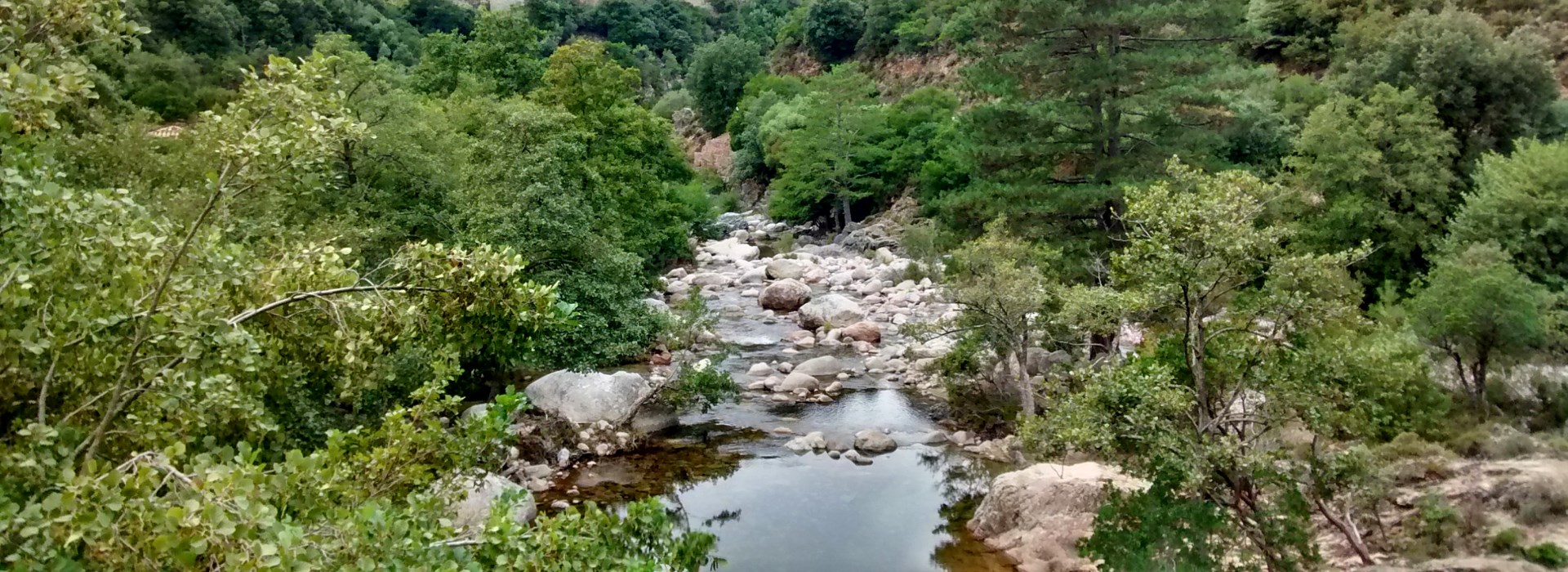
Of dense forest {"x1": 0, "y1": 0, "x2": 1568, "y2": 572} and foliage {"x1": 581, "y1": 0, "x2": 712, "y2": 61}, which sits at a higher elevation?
dense forest {"x1": 0, "y1": 0, "x2": 1568, "y2": 572}

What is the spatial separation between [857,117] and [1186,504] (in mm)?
36004

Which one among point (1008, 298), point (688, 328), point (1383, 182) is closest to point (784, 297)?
point (688, 328)

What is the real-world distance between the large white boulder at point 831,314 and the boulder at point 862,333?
0.88 metres

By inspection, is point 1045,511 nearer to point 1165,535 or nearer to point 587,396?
point 1165,535

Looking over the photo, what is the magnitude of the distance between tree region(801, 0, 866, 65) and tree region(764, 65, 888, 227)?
20.7 m

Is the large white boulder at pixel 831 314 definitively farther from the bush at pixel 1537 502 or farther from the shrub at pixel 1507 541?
the shrub at pixel 1507 541

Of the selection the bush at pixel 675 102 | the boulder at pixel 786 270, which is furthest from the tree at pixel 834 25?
the boulder at pixel 786 270

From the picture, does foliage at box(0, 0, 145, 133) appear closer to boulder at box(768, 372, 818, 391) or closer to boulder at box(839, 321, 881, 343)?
boulder at box(768, 372, 818, 391)

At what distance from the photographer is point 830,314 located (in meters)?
26.4

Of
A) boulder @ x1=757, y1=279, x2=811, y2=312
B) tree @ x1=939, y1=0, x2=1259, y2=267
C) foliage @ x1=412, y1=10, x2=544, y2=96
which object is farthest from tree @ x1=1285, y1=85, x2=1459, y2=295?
foliage @ x1=412, y1=10, x2=544, y2=96

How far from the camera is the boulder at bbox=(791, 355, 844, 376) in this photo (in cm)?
2142

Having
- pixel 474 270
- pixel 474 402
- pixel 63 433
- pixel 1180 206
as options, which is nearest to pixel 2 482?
pixel 63 433

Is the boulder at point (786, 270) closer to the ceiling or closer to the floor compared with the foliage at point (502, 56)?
closer to the floor

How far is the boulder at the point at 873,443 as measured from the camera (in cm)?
1652
